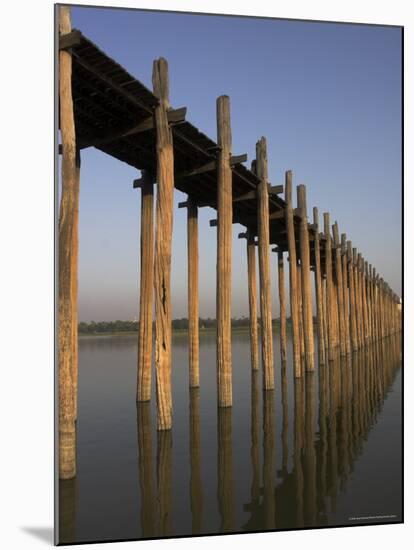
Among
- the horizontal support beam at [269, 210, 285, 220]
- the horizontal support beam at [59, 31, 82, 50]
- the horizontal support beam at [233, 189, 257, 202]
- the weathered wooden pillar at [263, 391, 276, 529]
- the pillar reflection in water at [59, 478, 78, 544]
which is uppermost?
the horizontal support beam at [59, 31, 82, 50]

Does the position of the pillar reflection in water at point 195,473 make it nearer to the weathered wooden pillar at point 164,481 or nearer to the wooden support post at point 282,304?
the weathered wooden pillar at point 164,481

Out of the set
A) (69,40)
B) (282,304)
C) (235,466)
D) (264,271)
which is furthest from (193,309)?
(282,304)

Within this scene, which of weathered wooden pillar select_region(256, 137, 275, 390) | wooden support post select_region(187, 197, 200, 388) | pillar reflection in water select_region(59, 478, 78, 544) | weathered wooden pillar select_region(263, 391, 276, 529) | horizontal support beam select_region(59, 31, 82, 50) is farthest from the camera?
wooden support post select_region(187, 197, 200, 388)

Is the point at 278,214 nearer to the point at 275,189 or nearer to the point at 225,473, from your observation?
the point at 275,189

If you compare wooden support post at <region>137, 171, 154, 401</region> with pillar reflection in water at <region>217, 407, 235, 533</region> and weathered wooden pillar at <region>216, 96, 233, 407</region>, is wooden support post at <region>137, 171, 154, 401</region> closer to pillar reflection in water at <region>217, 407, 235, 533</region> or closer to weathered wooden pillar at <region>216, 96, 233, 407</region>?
weathered wooden pillar at <region>216, 96, 233, 407</region>

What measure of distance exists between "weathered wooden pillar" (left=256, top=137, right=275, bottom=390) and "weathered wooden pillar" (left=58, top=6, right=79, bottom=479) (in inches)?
281

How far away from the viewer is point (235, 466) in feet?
26.0

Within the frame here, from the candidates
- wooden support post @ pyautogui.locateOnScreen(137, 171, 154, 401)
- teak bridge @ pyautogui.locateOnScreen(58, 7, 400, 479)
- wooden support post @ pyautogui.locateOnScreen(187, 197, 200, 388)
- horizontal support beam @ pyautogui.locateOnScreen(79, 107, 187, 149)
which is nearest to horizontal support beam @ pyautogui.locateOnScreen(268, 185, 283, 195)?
teak bridge @ pyautogui.locateOnScreen(58, 7, 400, 479)

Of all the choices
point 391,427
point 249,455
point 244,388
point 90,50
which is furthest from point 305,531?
point 244,388

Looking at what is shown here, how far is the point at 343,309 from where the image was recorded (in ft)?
87.9

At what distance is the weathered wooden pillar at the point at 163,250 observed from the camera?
9.15 meters

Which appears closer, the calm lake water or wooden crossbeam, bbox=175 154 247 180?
the calm lake water

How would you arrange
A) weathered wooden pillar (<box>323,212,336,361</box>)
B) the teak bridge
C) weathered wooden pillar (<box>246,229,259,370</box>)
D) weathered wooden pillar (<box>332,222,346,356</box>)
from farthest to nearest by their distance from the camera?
weathered wooden pillar (<box>332,222,346,356</box>) → weathered wooden pillar (<box>323,212,336,361</box>) → weathered wooden pillar (<box>246,229,259,370</box>) → the teak bridge

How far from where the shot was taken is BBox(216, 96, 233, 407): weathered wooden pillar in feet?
37.4
